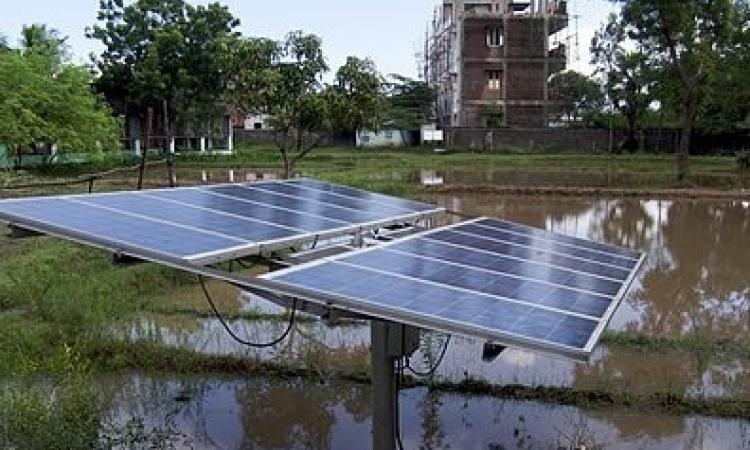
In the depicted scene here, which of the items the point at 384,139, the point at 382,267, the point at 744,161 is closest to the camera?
the point at 382,267

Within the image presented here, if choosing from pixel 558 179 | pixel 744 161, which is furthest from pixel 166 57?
pixel 744 161

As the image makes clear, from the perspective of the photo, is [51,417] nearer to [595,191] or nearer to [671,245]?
[671,245]

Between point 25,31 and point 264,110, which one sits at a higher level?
point 25,31

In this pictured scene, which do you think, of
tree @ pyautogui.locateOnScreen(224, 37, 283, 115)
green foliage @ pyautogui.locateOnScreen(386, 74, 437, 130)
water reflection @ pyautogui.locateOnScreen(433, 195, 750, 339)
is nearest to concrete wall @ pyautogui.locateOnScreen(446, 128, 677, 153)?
green foliage @ pyautogui.locateOnScreen(386, 74, 437, 130)

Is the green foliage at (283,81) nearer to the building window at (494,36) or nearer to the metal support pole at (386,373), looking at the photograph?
the metal support pole at (386,373)

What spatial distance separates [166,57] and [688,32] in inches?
1195

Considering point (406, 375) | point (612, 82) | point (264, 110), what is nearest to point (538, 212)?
point (264, 110)

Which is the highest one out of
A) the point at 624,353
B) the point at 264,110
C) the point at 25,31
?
the point at 25,31

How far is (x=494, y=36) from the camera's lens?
2346 inches

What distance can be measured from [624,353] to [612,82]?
45621mm

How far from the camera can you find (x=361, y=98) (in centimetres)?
2480

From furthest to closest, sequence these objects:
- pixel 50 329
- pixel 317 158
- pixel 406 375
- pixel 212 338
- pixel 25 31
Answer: pixel 317 158 < pixel 25 31 < pixel 212 338 < pixel 50 329 < pixel 406 375

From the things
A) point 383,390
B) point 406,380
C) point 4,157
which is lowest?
point 406,380

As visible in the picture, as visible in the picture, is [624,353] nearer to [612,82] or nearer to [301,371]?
[301,371]
